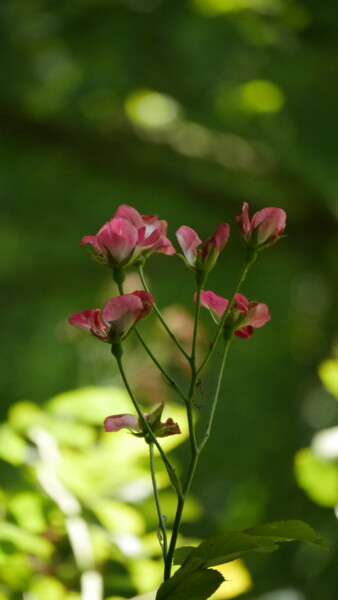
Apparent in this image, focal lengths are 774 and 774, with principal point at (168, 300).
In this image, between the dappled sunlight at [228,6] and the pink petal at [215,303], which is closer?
the pink petal at [215,303]

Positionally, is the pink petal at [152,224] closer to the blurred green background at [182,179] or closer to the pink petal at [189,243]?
the pink petal at [189,243]

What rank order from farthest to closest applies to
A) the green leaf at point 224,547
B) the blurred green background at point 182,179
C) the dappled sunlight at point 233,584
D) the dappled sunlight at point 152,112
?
the dappled sunlight at point 152,112 < the blurred green background at point 182,179 < the dappled sunlight at point 233,584 < the green leaf at point 224,547

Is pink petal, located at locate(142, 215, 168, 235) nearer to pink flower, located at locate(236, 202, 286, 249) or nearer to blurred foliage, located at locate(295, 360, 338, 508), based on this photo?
pink flower, located at locate(236, 202, 286, 249)

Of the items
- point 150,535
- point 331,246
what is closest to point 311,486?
point 150,535

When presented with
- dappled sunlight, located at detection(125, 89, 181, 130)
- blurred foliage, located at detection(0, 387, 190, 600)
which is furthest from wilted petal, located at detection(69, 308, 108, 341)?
dappled sunlight, located at detection(125, 89, 181, 130)

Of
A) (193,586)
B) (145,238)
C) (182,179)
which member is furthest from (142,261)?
(182,179)

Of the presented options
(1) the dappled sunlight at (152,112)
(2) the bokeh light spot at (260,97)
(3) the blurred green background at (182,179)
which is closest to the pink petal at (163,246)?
(3) the blurred green background at (182,179)

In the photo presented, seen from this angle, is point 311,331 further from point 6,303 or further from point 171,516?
point 171,516
